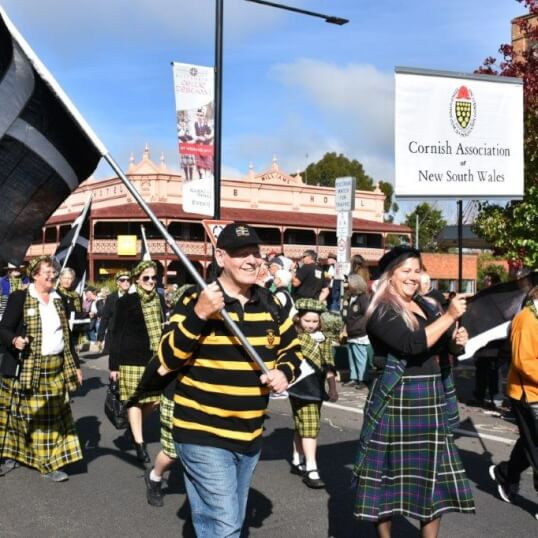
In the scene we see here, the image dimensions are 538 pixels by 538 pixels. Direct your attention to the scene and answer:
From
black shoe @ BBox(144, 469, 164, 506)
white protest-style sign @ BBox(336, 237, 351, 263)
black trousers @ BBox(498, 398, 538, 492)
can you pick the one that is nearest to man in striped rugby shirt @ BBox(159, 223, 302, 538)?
black shoe @ BBox(144, 469, 164, 506)

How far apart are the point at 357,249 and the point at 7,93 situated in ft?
153

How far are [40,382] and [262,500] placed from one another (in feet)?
7.50

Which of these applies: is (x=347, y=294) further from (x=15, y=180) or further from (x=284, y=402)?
(x=15, y=180)

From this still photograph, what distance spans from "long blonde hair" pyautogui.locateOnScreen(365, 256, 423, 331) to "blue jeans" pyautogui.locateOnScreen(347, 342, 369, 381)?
7.94 m

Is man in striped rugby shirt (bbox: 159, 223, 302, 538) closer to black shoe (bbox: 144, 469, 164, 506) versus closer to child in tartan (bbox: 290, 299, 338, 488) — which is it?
black shoe (bbox: 144, 469, 164, 506)

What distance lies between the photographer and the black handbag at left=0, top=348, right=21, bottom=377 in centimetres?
704

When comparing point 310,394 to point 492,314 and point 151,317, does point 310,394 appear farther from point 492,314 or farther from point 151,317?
point 492,314

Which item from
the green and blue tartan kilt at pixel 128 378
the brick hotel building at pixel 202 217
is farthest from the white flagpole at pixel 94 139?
the brick hotel building at pixel 202 217

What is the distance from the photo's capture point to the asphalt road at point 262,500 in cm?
555

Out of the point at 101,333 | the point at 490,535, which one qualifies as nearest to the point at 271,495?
the point at 490,535

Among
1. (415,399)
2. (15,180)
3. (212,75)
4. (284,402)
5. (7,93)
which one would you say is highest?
(212,75)

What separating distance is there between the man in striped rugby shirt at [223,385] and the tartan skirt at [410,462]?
747mm

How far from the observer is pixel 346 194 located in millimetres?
13938

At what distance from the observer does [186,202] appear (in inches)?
424
